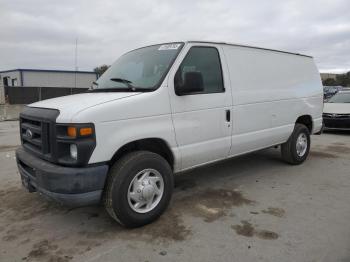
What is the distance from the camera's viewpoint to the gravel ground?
3254mm

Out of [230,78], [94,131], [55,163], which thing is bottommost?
[55,163]

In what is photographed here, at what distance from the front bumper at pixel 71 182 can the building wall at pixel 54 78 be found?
33.0 meters

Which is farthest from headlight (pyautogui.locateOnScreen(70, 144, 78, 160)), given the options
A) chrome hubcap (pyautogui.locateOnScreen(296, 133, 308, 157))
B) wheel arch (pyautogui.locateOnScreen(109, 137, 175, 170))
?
chrome hubcap (pyautogui.locateOnScreen(296, 133, 308, 157))

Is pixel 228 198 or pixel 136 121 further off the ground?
pixel 136 121

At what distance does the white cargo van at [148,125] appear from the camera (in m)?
3.32

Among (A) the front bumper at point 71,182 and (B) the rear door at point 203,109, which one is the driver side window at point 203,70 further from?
(A) the front bumper at point 71,182

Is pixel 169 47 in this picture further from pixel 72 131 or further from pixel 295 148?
pixel 295 148

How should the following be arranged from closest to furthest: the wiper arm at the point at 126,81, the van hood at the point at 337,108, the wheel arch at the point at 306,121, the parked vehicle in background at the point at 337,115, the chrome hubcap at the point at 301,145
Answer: the wiper arm at the point at 126,81
the chrome hubcap at the point at 301,145
the wheel arch at the point at 306,121
the parked vehicle in background at the point at 337,115
the van hood at the point at 337,108

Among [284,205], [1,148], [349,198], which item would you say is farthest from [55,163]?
[1,148]

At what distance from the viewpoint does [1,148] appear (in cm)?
882

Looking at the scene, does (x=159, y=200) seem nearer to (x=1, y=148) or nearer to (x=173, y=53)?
(x=173, y=53)

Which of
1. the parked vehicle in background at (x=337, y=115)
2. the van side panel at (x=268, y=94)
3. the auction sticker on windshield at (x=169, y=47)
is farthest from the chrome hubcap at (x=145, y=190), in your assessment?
the parked vehicle in background at (x=337, y=115)

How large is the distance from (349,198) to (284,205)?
3.37 ft

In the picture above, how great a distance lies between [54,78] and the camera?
35.9m
